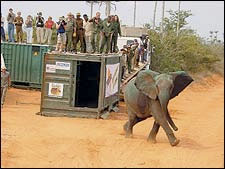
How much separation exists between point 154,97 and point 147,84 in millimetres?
400

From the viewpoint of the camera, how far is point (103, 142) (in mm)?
12289

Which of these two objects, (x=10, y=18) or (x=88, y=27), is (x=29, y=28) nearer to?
(x=10, y=18)

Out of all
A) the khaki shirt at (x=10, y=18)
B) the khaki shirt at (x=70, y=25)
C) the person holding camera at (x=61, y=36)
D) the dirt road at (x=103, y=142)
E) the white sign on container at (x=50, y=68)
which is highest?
the khaki shirt at (x=10, y=18)

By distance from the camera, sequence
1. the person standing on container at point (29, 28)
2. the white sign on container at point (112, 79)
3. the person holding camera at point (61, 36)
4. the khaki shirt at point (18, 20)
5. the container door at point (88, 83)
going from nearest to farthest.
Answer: the white sign on container at point (112, 79) → the person holding camera at point (61, 36) → the container door at point (88, 83) → the khaki shirt at point (18, 20) → the person standing on container at point (29, 28)

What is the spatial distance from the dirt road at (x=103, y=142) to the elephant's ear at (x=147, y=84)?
1.15 m

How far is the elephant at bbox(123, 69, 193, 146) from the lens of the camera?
1189 cm

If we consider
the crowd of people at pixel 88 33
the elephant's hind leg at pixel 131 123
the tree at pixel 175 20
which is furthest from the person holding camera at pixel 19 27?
the tree at pixel 175 20

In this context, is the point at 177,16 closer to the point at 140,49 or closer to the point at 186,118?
the point at 140,49

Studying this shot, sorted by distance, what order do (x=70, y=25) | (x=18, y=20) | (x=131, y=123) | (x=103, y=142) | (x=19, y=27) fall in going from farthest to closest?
1. (x=19, y=27)
2. (x=18, y=20)
3. (x=70, y=25)
4. (x=131, y=123)
5. (x=103, y=142)

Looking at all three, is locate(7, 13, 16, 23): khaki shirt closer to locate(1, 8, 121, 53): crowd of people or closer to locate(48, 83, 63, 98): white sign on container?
locate(1, 8, 121, 53): crowd of people

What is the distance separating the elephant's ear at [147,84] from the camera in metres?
12.1

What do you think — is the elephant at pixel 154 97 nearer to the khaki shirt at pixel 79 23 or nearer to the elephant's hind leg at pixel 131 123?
the elephant's hind leg at pixel 131 123

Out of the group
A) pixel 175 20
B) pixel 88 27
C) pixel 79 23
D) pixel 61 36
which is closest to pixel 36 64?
pixel 61 36

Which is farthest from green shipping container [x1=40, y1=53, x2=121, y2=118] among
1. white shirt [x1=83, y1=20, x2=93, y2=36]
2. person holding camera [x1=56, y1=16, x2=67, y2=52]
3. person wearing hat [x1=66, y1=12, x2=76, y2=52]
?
white shirt [x1=83, y1=20, x2=93, y2=36]
